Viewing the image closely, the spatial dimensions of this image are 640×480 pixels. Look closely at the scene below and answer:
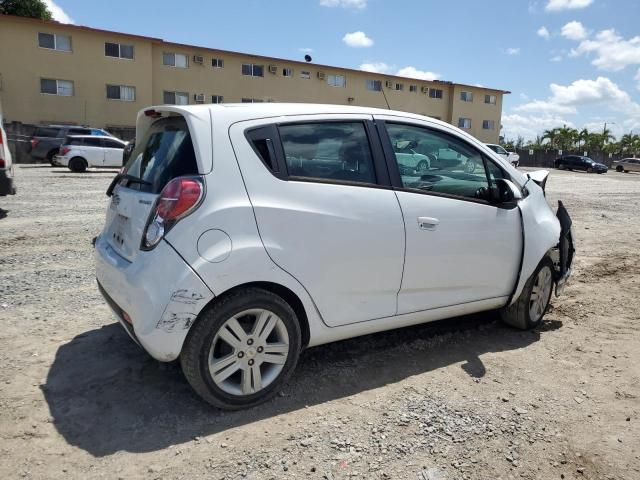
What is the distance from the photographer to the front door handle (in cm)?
345

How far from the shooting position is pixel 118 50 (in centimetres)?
3161

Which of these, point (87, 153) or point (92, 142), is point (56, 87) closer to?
point (92, 142)

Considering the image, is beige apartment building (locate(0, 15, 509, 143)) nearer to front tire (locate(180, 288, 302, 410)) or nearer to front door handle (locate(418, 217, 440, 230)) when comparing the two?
front door handle (locate(418, 217, 440, 230))

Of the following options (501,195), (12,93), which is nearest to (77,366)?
(501,195)

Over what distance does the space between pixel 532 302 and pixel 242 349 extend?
106 inches

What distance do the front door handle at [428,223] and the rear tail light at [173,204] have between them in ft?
4.94

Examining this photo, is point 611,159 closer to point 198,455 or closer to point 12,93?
point 12,93

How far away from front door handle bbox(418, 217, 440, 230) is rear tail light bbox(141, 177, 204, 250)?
59.3 inches

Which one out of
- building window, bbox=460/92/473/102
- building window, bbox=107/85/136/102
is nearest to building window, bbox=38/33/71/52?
building window, bbox=107/85/136/102

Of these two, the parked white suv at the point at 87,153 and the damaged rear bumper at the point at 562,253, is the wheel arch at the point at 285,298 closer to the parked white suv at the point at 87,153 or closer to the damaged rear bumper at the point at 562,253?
the damaged rear bumper at the point at 562,253

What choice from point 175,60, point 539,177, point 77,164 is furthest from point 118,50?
point 539,177

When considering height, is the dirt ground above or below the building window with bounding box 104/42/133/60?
below

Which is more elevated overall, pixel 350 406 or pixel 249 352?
pixel 249 352

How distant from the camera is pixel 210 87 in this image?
35.0 meters
